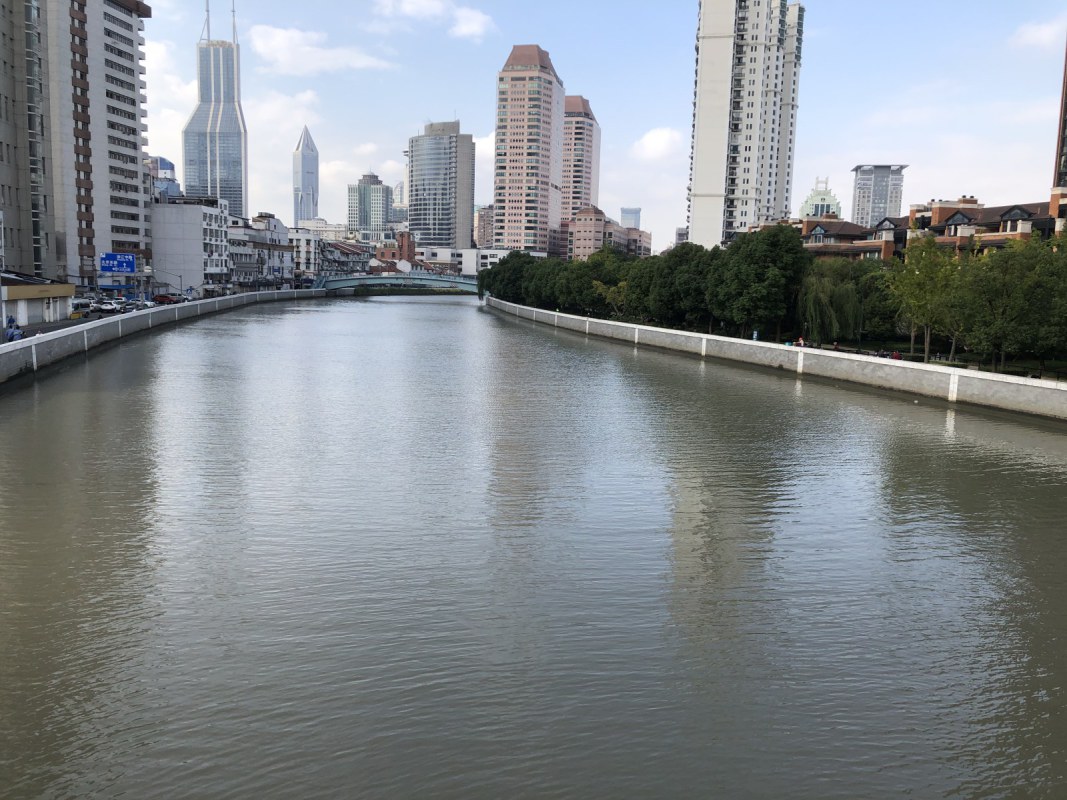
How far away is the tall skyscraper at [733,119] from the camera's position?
116625 mm

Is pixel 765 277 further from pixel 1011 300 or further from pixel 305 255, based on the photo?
pixel 305 255

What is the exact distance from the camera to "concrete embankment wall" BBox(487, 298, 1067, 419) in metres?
24.4

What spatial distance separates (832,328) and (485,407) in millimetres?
25299

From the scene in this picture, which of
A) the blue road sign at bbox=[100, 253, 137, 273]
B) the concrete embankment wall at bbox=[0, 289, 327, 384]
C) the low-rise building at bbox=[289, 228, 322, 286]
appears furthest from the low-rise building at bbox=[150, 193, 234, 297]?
the low-rise building at bbox=[289, 228, 322, 286]

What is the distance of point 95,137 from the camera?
98625mm

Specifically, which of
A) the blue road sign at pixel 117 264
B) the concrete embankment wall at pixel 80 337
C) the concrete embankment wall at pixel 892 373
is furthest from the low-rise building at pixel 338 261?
the concrete embankment wall at pixel 892 373

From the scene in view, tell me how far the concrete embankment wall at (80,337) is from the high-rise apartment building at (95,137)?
91.0 ft

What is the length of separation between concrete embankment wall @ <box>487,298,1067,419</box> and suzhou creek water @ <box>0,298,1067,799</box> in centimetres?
465

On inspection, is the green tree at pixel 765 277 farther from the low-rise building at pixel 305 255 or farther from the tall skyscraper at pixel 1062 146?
the low-rise building at pixel 305 255

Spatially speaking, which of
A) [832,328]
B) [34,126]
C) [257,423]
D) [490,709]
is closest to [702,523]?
[490,709]

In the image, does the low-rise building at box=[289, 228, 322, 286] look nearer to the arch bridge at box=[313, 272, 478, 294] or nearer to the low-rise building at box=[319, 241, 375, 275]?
the low-rise building at box=[319, 241, 375, 275]

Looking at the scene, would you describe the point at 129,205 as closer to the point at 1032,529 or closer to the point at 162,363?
the point at 162,363

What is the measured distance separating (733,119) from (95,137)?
250 ft

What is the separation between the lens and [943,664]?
8453 millimetres
